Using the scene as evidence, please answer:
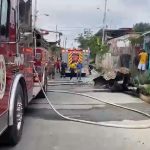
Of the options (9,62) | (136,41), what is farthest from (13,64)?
(136,41)

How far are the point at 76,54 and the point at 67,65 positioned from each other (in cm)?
346

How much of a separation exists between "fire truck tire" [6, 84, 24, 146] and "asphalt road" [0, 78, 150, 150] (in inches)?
6.0

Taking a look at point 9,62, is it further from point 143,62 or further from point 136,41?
point 136,41

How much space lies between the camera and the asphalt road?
27.8ft

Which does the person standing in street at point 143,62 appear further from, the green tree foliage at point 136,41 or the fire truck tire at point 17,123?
the fire truck tire at point 17,123

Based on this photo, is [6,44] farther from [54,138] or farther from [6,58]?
[54,138]

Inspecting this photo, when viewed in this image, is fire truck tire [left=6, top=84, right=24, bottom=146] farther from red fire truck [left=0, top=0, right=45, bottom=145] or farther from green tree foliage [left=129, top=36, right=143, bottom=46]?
green tree foliage [left=129, top=36, right=143, bottom=46]

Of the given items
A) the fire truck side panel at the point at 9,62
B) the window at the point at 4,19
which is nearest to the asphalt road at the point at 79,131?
the fire truck side panel at the point at 9,62

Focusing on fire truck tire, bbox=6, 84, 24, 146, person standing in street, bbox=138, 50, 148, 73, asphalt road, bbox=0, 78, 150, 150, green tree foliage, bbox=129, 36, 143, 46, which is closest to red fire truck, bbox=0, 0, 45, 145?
fire truck tire, bbox=6, 84, 24, 146

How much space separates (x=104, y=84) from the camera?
22.0m

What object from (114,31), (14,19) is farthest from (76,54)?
(114,31)

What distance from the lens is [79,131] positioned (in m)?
9.80

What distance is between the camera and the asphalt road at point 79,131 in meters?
8.47

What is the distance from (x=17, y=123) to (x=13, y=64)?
115 cm
